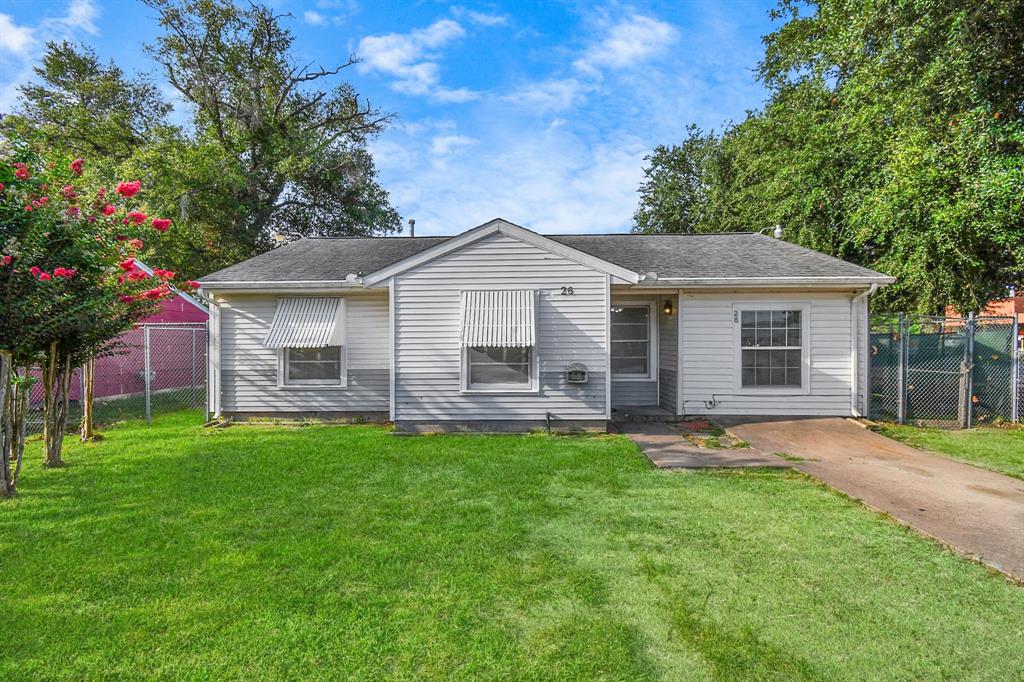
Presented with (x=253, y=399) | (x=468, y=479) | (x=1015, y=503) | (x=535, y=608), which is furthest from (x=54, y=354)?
(x=1015, y=503)

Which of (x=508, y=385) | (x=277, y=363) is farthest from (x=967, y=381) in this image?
(x=277, y=363)

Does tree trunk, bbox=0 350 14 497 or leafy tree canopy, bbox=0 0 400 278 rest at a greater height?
leafy tree canopy, bbox=0 0 400 278

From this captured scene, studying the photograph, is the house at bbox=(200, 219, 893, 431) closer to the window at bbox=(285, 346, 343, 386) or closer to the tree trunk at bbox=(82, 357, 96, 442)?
the window at bbox=(285, 346, 343, 386)

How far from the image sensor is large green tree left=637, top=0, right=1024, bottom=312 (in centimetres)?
824

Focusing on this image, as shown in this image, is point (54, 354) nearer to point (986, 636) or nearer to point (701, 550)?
point (701, 550)

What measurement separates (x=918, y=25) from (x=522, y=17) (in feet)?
29.0

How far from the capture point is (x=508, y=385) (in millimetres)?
8633

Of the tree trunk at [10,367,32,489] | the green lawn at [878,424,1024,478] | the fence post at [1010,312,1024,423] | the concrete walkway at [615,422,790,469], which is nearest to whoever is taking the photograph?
the tree trunk at [10,367,32,489]

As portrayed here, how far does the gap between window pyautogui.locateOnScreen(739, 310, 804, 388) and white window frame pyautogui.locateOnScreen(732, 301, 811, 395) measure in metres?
0.03

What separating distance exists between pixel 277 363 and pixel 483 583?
813 centimetres

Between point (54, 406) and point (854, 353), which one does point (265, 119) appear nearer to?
point (54, 406)

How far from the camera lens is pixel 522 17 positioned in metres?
12.8

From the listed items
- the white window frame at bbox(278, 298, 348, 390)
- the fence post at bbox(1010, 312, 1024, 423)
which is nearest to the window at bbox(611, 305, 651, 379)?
the white window frame at bbox(278, 298, 348, 390)

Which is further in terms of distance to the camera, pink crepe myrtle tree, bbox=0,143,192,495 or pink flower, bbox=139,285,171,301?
pink flower, bbox=139,285,171,301
